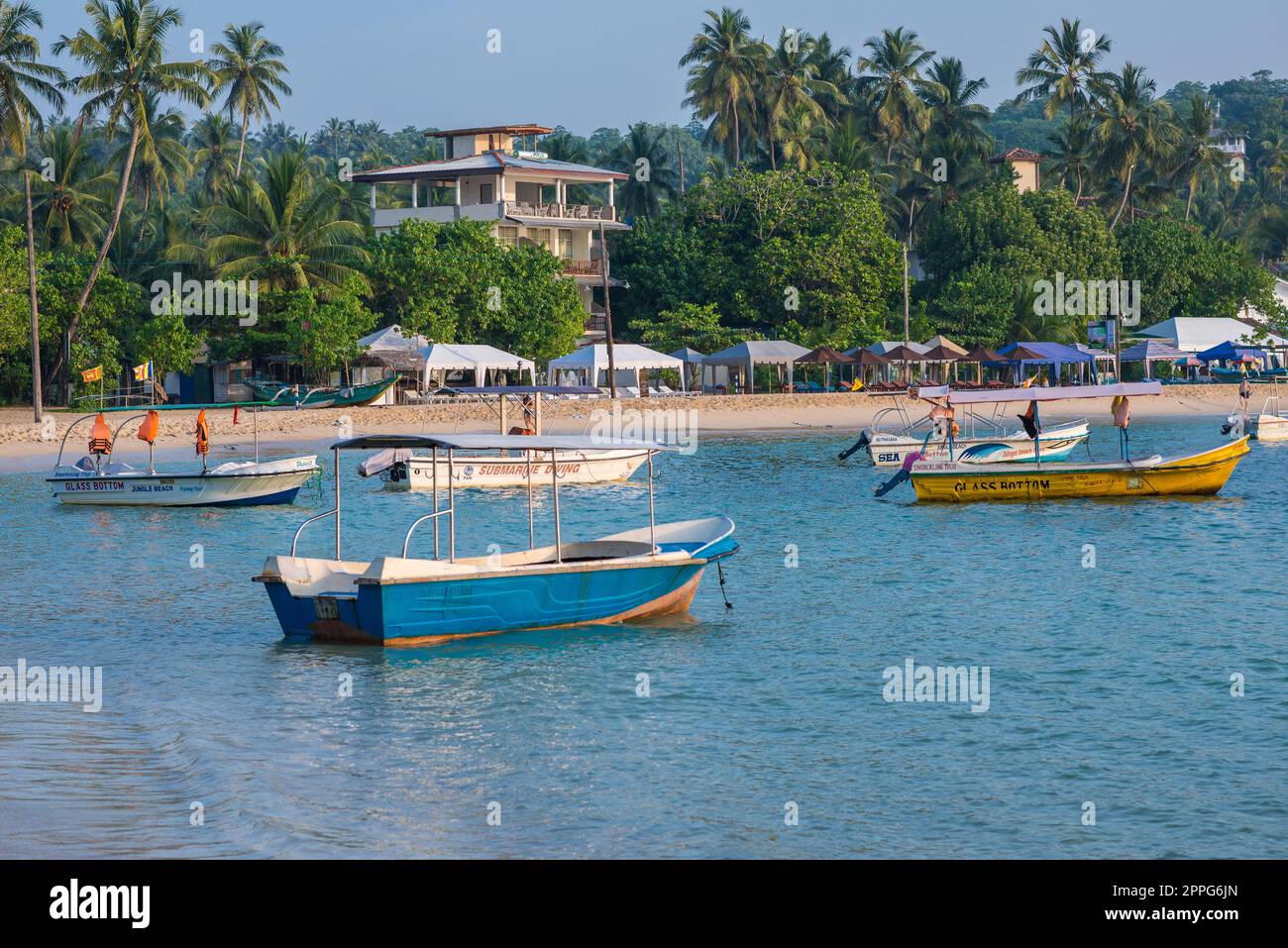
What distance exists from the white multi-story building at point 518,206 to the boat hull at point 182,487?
37.7 metres

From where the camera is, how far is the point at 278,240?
58.2m

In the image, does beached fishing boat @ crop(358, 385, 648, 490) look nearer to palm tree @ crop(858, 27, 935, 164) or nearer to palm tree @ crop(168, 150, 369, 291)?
palm tree @ crop(168, 150, 369, 291)

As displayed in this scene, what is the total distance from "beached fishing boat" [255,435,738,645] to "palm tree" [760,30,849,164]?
67.1m

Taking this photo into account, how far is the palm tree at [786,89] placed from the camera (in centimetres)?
8356

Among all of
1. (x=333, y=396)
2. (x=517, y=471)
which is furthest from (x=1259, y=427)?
(x=333, y=396)

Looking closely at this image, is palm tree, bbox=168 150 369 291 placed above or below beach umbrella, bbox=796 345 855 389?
above

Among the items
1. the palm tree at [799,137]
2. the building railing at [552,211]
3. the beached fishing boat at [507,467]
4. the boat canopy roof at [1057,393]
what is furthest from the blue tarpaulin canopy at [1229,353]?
the beached fishing boat at [507,467]

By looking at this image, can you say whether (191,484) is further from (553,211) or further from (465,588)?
(553,211)

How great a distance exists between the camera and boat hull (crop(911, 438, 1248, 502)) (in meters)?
31.3

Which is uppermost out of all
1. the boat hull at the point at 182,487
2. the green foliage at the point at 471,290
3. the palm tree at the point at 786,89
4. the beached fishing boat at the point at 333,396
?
the palm tree at the point at 786,89

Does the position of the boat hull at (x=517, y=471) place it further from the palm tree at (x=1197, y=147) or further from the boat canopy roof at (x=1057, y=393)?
the palm tree at (x=1197, y=147)

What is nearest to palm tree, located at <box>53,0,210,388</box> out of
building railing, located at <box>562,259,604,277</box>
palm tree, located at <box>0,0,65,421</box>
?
palm tree, located at <box>0,0,65,421</box>
